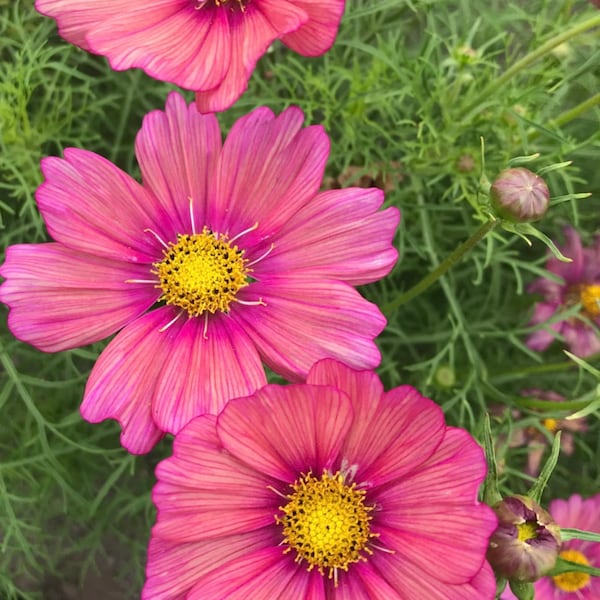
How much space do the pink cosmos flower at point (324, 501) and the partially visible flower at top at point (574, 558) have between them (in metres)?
0.44

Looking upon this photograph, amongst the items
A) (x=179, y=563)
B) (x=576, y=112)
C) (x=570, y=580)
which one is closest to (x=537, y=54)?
(x=576, y=112)

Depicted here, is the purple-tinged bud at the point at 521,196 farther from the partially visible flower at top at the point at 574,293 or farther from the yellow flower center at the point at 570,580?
the yellow flower center at the point at 570,580

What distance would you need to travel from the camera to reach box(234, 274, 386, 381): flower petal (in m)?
0.68

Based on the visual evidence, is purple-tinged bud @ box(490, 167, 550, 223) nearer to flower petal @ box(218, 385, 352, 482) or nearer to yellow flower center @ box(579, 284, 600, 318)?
flower petal @ box(218, 385, 352, 482)

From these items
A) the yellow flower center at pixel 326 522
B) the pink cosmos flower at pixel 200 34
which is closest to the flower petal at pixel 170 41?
the pink cosmos flower at pixel 200 34

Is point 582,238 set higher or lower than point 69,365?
higher

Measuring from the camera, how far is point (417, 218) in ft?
3.71

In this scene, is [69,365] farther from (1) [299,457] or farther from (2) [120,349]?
(1) [299,457]

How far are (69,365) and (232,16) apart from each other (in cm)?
55

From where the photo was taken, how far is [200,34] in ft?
2.33

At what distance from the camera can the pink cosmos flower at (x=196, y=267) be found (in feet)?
2.22

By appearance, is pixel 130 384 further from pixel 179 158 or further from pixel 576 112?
pixel 576 112

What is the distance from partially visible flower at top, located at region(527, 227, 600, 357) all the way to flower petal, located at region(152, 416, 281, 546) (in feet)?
1.97

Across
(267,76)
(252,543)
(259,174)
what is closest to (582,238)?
(267,76)
